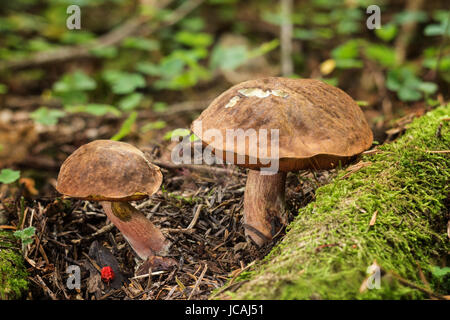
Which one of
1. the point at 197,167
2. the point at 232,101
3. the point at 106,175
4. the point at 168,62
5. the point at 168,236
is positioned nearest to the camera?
the point at 106,175

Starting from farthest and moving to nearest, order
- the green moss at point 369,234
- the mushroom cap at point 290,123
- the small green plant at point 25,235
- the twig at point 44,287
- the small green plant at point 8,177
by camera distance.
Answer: the small green plant at point 8,177 → the small green plant at point 25,235 → the twig at point 44,287 → the mushroom cap at point 290,123 → the green moss at point 369,234

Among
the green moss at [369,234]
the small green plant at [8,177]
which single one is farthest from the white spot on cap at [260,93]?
the small green plant at [8,177]

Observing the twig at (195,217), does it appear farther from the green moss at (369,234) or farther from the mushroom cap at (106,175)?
the green moss at (369,234)

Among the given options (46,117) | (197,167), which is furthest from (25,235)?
(46,117)

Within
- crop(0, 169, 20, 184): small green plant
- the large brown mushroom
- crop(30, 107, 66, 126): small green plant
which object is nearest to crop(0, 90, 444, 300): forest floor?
crop(0, 169, 20, 184): small green plant

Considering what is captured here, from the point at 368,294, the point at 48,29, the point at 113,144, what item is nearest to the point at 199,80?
the point at 48,29

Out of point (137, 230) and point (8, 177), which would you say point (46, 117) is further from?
point (137, 230)

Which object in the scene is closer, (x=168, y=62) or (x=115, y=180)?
(x=115, y=180)

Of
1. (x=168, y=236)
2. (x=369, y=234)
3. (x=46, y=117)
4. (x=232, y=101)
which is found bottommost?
(x=168, y=236)
